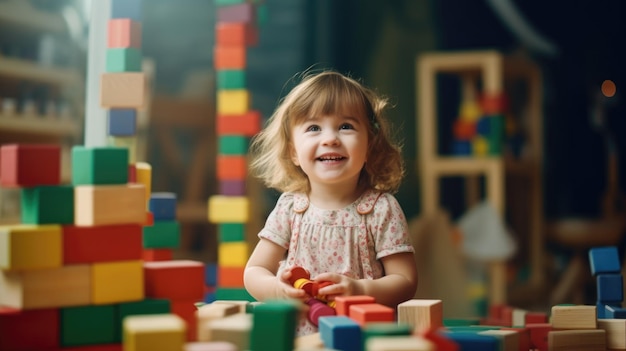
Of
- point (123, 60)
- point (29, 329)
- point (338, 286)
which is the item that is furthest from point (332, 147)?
point (29, 329)

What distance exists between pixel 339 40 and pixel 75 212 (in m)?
2.65

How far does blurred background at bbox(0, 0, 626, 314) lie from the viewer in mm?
3512

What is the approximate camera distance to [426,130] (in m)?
3.17

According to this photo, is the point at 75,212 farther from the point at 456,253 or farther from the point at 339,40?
the point at 339,40

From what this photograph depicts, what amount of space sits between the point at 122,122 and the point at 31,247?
45 cm

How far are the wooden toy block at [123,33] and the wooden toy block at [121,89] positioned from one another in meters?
0.08

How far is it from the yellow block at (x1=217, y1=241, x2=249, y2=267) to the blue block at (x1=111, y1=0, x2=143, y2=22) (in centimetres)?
69

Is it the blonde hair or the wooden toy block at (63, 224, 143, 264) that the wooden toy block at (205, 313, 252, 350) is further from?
the blonde hair

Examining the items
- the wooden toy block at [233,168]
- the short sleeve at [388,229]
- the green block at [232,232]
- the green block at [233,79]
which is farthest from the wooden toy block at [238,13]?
the short sleeve at [388,229]

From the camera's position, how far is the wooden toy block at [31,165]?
3.05 feet

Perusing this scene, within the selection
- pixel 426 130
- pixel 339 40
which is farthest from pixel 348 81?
pixel 339 40

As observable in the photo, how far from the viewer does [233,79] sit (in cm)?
201

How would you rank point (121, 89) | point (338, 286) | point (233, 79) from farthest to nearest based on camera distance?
point (233, 79), point (121, 89), point (338, 286)

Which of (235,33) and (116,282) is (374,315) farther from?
(235,33)
